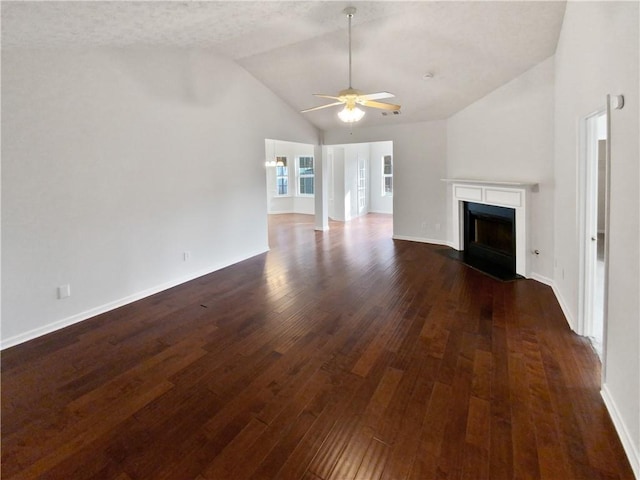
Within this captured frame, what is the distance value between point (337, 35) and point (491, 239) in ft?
12.7

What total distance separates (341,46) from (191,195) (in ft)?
9.55

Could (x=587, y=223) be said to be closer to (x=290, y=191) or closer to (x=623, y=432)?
(x=623, y=432)

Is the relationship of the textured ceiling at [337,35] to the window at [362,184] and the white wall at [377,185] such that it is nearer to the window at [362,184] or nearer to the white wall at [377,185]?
the window at [362,184]

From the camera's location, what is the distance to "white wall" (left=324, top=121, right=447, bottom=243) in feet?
22.7

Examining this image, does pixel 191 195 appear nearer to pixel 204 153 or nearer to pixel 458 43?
pixel 204 153

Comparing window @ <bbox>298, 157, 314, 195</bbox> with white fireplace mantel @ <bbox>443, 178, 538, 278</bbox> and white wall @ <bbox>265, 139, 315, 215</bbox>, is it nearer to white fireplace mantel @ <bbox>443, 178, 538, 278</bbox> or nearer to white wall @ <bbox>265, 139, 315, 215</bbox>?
white wall @ <bbox>265, 139, 315, 215</bbox>

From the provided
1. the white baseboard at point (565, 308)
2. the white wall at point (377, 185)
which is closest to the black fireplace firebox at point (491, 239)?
the white baseboard at point (565, 308)

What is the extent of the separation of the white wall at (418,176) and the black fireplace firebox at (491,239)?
34.7 inches

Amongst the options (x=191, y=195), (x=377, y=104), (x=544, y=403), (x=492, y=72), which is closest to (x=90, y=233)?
(x=191, y=195)

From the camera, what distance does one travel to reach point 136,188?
14.0ft

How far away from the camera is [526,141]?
15.2 ft

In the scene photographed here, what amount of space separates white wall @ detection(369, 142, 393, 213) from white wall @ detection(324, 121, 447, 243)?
4.36 metres

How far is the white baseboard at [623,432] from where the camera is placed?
170 cm

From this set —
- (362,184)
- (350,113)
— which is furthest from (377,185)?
(350,113)
